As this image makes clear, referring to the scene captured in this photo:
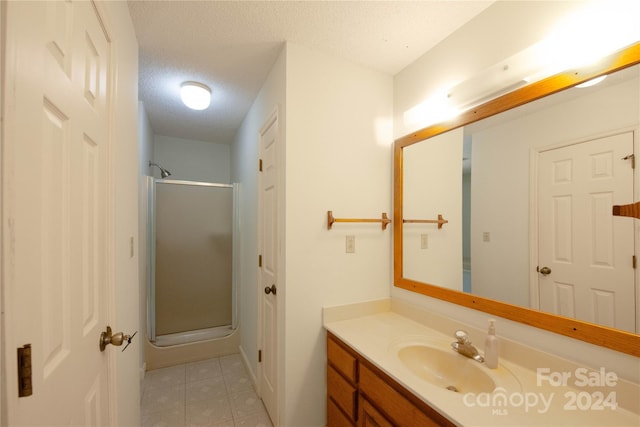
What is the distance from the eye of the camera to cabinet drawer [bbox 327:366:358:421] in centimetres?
130

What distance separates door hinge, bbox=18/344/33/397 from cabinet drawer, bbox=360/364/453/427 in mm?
1068

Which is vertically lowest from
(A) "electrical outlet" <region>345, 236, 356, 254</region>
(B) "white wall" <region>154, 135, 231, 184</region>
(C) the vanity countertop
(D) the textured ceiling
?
(C) the vanity countertop

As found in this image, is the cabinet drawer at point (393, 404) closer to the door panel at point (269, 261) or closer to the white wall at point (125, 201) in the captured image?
the door panel at point (269, 261)

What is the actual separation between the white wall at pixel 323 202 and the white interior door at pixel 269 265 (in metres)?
0.21

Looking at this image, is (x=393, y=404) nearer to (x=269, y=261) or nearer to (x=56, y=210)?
(x=269, y=261)

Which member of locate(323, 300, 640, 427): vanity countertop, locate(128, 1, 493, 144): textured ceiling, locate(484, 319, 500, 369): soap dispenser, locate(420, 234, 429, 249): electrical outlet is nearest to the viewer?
locate(323, 300, 640, 427): vanity countertop

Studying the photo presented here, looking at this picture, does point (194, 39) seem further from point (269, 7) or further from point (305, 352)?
point (305, 352)

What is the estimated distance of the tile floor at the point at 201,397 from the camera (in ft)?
5.87

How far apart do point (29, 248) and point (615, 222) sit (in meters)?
1.63

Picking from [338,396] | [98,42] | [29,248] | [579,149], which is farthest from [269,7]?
[338,396]

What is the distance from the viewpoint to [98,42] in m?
0.90

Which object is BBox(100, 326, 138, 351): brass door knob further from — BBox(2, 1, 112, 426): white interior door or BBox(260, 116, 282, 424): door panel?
BBox(260, 116, 282, 424): door panel

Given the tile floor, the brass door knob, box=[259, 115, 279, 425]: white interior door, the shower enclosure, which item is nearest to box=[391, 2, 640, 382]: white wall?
box=[259, 115, 279, 425]: white interior door

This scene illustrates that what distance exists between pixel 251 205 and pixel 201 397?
1573 millimetres
